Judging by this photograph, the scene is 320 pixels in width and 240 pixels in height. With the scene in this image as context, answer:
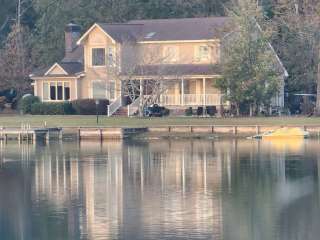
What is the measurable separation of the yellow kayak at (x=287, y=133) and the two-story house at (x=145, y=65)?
1180 cm

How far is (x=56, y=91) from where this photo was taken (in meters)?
83.4

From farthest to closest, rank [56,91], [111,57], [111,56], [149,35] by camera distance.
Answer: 1. [56,91]
2. [149,35]
3. [111,56]
4. [111,57]

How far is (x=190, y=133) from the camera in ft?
222

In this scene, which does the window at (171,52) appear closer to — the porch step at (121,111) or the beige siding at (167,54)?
the beige siding at (167,54)

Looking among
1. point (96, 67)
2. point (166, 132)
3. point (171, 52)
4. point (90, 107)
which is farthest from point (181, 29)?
point (166, 132)

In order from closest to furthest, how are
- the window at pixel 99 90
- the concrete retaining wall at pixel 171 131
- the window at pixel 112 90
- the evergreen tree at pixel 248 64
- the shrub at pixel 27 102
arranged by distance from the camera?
the concrete retaining wall at pixel 171 131 < the evergreen tree at pixel 248 64 < the window at pixel 112 90 < the window at pixel 99 90 < the shrub at pixel 27 102

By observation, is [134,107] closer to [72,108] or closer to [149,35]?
[72,108]

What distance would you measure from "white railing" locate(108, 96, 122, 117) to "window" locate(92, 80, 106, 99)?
224cm

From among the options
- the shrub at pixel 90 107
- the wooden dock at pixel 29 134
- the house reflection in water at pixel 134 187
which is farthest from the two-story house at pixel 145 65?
the house reflection in water at pixel 134 187

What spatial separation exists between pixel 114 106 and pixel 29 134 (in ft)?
44.9

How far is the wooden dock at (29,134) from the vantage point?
219 feet


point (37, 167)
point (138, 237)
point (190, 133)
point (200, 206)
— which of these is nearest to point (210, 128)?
point (190, 133)

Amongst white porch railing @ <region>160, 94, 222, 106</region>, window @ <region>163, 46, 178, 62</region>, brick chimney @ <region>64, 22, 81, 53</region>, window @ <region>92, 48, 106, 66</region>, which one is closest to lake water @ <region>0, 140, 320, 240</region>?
white porch railing @ <region>160, 94, 222, 106</region>

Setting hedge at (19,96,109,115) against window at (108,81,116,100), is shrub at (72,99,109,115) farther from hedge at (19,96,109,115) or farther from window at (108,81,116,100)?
window at (108,81,116,100)
